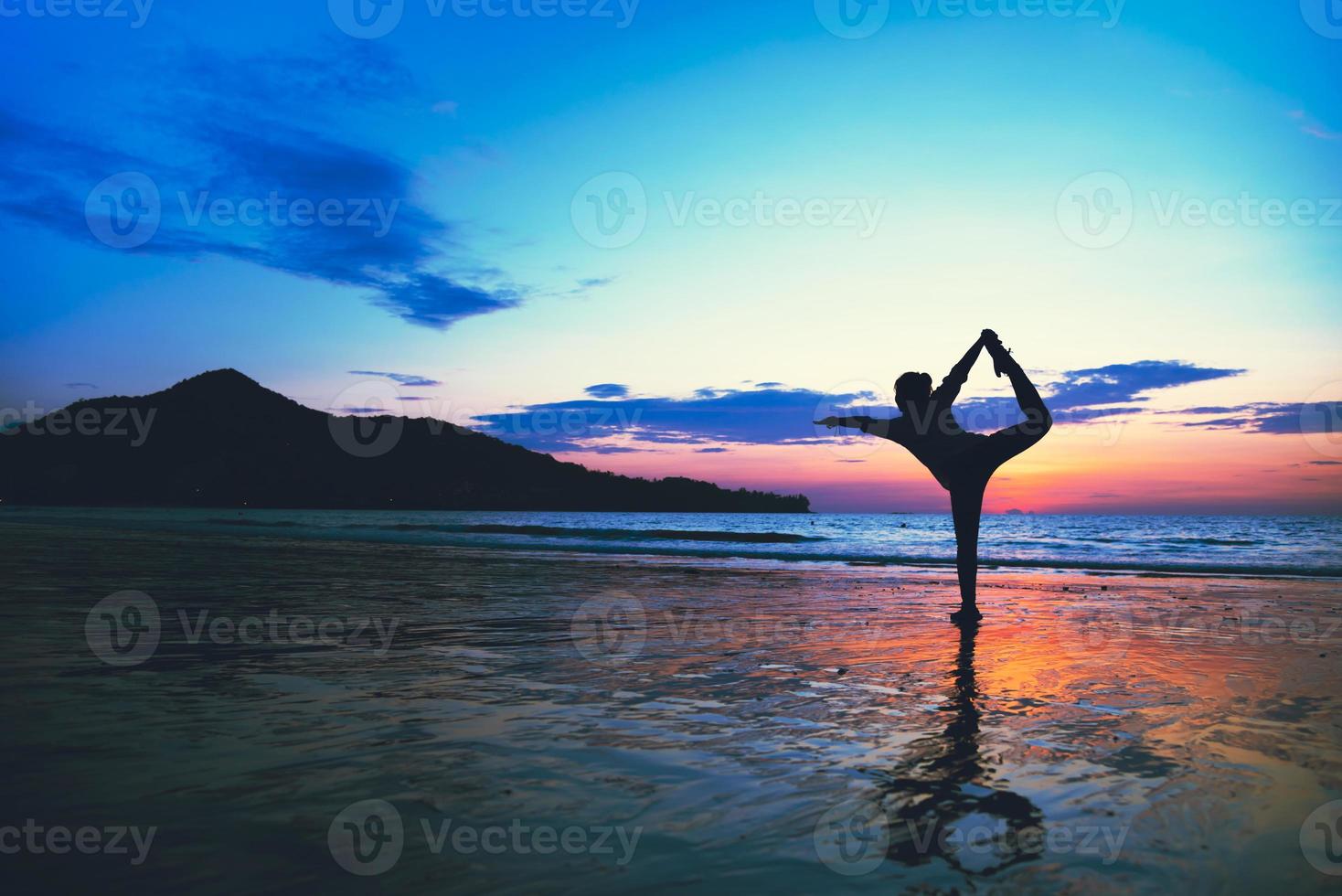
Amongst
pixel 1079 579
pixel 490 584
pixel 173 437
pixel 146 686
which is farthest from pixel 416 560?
pixel 173 437

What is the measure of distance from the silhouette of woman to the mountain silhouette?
134405 mm

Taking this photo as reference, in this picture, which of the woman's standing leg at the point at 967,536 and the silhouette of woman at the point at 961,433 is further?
the woman's standing leg at the point at 967,536

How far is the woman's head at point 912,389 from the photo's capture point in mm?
9266

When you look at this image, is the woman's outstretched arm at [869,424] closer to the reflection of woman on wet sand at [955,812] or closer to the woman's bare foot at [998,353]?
the woman's bare foot at [998,353]

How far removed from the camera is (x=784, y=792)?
3.69 m

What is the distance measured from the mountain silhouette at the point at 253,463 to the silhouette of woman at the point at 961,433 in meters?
134

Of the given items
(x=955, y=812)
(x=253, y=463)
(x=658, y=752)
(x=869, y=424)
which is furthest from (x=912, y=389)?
(x=253, y=463)

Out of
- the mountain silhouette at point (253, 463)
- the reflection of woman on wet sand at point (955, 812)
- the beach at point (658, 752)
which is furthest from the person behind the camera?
the mountain silhouette at point (253, 463)

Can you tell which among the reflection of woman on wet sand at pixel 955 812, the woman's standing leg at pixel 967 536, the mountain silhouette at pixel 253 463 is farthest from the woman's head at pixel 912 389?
the mountain silhouette at pixel 253 463

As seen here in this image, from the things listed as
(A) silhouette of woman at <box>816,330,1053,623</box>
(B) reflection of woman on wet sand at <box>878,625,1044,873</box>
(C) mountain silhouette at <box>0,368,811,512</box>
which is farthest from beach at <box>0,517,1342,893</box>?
(C) mountain silhouette at <box>0,368,811,512</box>

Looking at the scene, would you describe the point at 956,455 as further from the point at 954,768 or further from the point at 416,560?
A: the point at 416,560

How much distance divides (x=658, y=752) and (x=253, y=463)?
480 ft

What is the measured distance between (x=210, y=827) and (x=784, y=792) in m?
2.56

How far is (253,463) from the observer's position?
130625 millimetres
